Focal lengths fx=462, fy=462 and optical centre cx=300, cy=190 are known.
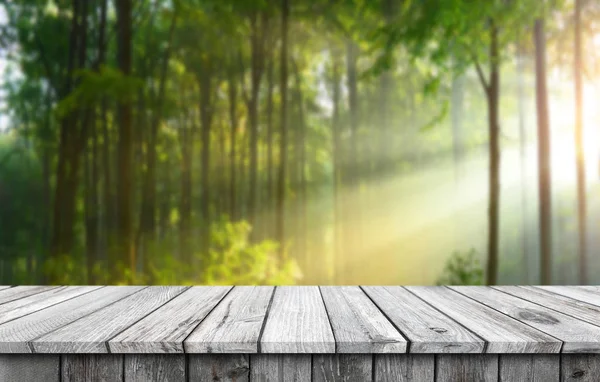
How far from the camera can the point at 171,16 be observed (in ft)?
15.8

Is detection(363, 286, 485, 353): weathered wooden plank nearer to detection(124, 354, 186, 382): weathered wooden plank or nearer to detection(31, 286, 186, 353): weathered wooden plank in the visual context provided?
detection(124, 354, 186, 382): weathered wooden plank

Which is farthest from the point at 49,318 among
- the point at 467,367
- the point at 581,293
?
the point at 581,293

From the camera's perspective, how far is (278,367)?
102cm

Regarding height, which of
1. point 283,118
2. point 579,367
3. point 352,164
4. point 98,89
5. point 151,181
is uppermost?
point 98,89

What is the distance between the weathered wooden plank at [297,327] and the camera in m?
1.00

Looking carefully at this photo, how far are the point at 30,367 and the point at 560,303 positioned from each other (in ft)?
4.89

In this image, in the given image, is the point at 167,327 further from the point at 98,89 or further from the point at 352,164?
the point at 98,89

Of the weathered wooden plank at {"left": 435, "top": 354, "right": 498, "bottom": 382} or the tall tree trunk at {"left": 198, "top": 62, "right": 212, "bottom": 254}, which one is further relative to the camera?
the tall tree trunk at {"left": 198, "top": 62, "right": 212, "bottom": 254}

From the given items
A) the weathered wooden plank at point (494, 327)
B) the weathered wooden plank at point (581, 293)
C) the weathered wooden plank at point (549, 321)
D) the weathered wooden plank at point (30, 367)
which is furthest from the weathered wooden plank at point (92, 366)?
the weathered wooden plank at point (581, 293)

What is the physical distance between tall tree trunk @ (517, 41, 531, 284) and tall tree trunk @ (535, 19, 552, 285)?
15cm

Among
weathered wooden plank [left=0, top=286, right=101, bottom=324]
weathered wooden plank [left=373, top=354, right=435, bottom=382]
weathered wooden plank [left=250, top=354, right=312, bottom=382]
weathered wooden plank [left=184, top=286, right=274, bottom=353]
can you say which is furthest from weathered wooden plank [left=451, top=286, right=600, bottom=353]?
weathered wooden plank [left=0, top=286, right=101, bottom=324]

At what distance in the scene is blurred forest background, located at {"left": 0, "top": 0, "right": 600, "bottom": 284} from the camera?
183 inches

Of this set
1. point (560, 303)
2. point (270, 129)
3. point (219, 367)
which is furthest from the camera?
point (270, 129)

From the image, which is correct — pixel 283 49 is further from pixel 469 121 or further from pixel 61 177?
pixel 61 177
